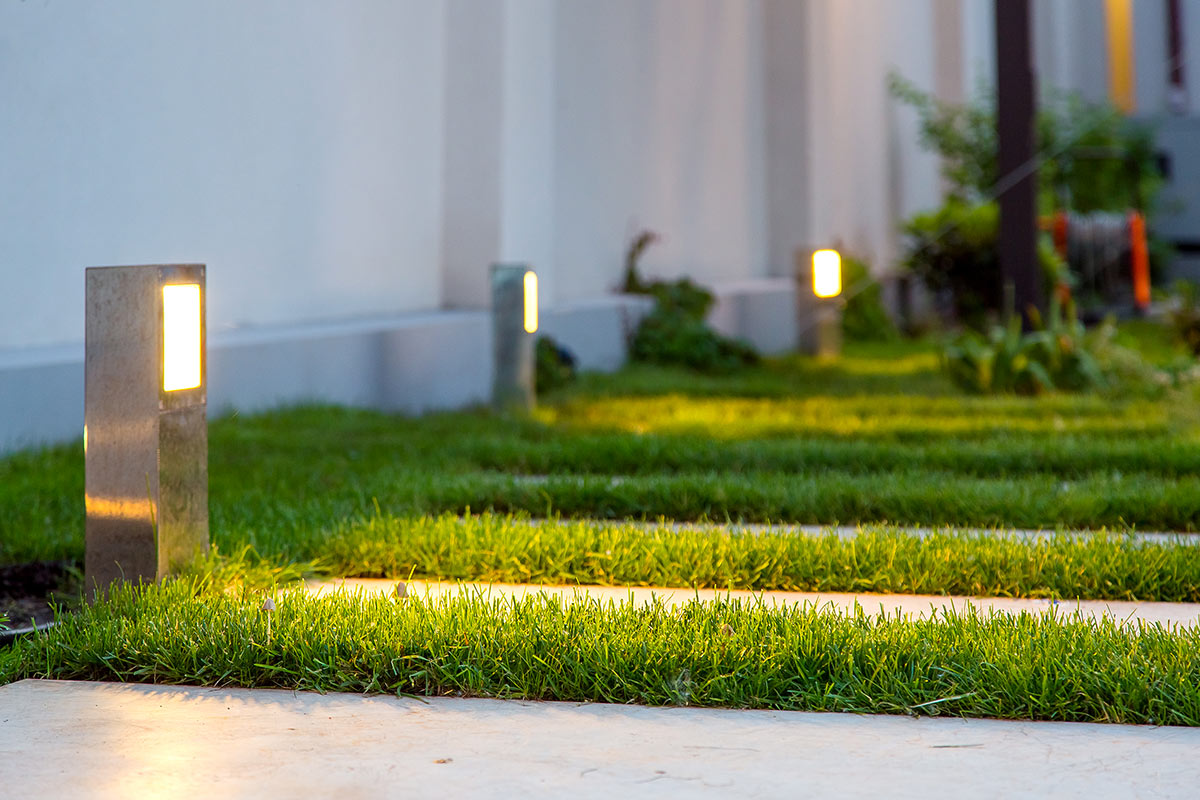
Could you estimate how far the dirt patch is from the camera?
326 cm

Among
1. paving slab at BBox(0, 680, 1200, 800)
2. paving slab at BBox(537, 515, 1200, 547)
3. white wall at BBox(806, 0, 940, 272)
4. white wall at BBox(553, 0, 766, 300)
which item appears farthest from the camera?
white wall at BBox(806, 0, 940, 272)

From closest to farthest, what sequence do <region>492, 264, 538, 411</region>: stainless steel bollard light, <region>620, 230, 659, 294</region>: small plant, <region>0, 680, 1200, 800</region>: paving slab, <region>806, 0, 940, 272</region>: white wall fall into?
1. <region>0, 680, 1200, 800</region>: paving slab
2. <region>492, 264, 538, 411</region>: stainless steel bollard light
3. <region>620, 230, 659, 294</region>: small plant
4. <region>806, 0, 940, 272</region>: white wall

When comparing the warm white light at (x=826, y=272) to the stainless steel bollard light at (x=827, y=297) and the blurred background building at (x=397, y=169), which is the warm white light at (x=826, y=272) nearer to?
the stainless steel bollard light at (x=827, y=297)

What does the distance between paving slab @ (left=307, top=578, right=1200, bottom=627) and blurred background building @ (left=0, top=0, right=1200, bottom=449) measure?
7.34 feet

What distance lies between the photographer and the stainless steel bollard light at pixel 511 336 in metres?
7.21

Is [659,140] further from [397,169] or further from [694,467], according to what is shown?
[694,467]

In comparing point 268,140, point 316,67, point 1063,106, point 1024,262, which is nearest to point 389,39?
point 316,67

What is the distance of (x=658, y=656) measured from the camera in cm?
256

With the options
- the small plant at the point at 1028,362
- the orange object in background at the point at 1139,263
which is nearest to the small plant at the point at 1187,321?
the small plant at the point at 1028,362

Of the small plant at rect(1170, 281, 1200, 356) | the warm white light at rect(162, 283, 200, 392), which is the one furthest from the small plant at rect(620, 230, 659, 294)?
the warm white light at rect(162, 283, 200, 392)

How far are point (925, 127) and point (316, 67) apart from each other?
12.6 metres

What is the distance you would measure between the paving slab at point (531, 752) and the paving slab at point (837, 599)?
61 cm

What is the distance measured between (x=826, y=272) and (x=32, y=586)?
7759mm

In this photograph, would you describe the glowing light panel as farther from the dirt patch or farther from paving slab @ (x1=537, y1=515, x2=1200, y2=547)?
the dirt patch
